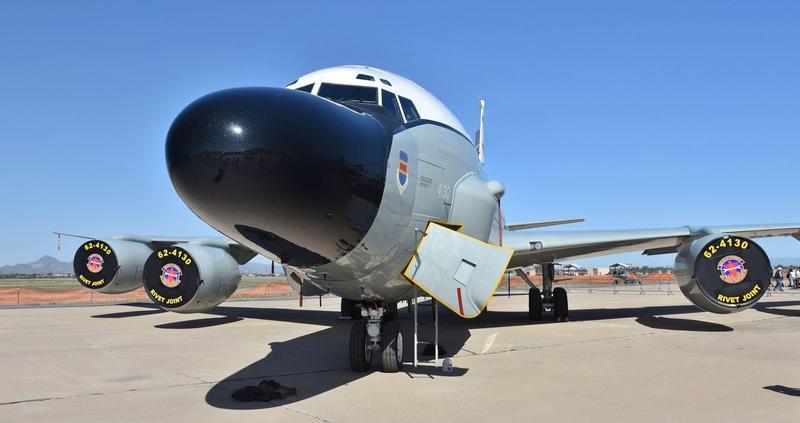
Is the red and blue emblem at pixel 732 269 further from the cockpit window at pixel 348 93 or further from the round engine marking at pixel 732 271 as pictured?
the cockpit window at pixel 348 93

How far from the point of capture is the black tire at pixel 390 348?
23.5 feet

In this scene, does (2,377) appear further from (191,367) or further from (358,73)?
(358,73)

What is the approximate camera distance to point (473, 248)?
6.57 metres

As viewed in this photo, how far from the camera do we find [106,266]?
14680 mm

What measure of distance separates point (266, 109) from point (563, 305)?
39.8 ft

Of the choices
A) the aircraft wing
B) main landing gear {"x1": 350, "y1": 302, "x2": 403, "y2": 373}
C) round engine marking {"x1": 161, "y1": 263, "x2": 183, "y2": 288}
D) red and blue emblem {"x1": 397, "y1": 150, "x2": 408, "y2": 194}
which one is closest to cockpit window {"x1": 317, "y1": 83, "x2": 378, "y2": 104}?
red and blue emblem {"x1": 397, "y1": 150, "x2": 408, "y2": 194}

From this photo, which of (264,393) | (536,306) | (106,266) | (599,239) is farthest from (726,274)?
(106,266)

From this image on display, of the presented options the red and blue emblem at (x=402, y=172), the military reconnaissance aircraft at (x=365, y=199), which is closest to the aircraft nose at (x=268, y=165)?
the military reconnaissance aircraft at (x=365, y=199)

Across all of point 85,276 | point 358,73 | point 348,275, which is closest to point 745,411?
point 348,275

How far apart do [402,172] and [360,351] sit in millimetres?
2669

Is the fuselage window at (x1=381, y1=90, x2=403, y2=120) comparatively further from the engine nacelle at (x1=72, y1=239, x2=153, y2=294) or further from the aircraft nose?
the engine nacelle at (x1=72, y1=239, x2=153, y2=294)

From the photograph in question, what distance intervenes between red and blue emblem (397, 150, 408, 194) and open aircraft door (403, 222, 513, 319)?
83 cm

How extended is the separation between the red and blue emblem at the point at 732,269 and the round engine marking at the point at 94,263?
14534 mm

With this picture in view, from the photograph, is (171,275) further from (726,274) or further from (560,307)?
(726,274)
